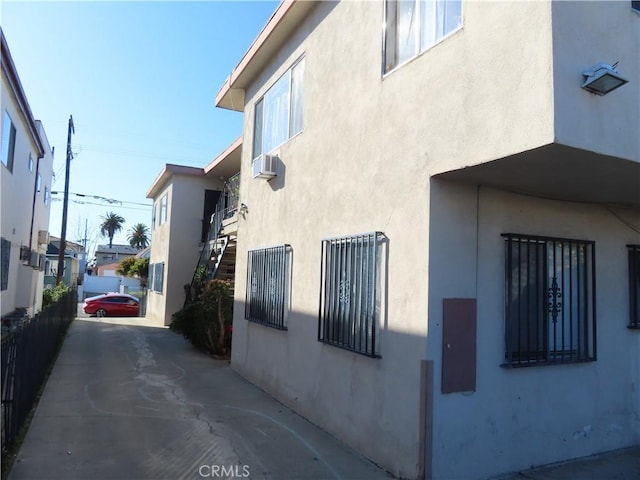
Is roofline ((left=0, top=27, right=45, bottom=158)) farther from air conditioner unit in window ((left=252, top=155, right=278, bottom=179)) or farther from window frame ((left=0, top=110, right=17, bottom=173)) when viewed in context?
air conditioner unit in window ((left=252, top=155, right=278, bottom=179))

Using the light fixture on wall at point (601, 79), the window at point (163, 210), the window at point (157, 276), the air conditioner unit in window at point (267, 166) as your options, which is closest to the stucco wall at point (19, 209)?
the window at point (157, 276)

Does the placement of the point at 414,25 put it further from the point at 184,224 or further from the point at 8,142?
the point at 184,224

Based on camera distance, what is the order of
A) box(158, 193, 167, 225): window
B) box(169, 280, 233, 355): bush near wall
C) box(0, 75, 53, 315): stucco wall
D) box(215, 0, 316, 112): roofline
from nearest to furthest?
box(215, 0, 316, 112): roofline, box(0, 75, 53, 315): stucco wall, box(169, 280, 233, 355): bush near wall, box(158, 193, 167, 225): window

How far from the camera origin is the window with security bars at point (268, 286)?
24.9 feet

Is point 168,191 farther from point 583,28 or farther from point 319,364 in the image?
point 583,28

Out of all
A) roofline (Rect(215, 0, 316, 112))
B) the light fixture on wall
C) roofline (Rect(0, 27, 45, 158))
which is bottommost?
the light fixture on wall

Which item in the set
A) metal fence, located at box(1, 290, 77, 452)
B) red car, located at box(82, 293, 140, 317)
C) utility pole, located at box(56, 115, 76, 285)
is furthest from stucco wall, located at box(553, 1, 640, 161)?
red car, located at box(82, 293, 140, 317)

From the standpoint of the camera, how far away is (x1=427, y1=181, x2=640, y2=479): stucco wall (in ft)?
14.6

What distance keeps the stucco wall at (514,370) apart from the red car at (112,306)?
23603 millimetres

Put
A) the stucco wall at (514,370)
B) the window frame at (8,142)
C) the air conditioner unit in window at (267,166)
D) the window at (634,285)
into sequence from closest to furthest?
1. the stucco wall at (514,370)
2. the window at (634,285)
3. the air conditioner unit in window at (267,166)
4. the window frame at (8,142)

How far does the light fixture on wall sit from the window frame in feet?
33.8

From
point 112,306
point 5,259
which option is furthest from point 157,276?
point 5,259

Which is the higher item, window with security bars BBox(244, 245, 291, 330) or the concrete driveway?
window with security bars BBox(244, 245, 291, 330)

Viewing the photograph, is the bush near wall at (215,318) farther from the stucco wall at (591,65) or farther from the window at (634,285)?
the stucco wall at (591,65)
